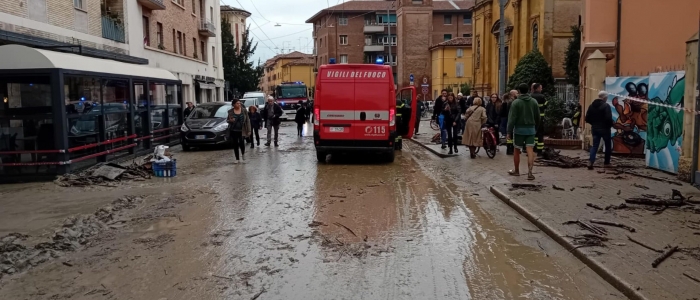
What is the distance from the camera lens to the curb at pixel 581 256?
4.99 metres

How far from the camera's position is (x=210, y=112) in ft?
68.0

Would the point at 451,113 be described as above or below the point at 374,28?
below

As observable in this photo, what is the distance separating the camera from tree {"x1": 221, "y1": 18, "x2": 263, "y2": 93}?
56938 mm

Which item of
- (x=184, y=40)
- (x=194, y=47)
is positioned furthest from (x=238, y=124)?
(x=194, y=47)

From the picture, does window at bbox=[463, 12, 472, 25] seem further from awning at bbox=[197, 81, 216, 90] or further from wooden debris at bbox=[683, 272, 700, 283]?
wooden debris at bbox=[683, 272, 700, 283]

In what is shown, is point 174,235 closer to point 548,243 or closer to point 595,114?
point 548,243

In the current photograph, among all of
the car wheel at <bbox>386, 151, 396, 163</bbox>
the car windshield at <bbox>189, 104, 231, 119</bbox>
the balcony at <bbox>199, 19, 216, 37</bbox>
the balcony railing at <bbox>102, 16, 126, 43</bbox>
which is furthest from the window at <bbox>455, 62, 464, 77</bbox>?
the car wheel at <bbox>386, 151, 396, 163</bbox>

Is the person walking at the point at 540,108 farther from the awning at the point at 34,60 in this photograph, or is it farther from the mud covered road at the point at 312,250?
the awning at the point at 34,60

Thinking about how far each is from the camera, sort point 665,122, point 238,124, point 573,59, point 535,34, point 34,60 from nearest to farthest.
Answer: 1. point 665,122
2. point 34,60
3. point 238,124
4. point 573,59
5. point 535,34

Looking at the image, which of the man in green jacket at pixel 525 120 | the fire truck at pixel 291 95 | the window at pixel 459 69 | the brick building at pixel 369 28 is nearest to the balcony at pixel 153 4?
the fire truck at pixel 291 95

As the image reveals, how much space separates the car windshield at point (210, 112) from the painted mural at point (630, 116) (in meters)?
12.5

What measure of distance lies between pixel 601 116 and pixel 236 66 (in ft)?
160

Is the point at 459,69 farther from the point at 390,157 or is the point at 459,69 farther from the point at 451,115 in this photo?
the point at 390,157

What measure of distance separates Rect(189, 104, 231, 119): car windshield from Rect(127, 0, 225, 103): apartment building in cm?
895
